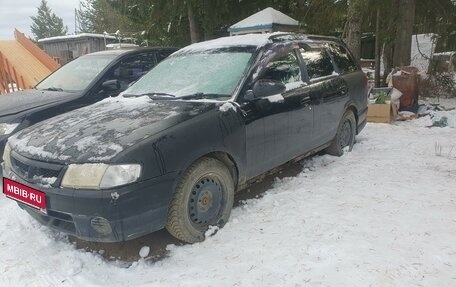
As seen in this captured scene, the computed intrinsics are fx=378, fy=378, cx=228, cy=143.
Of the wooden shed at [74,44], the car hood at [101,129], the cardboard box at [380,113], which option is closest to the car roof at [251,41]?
the car hood at [101,129]

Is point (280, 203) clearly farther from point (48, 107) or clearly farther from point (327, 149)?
point (48, 107)

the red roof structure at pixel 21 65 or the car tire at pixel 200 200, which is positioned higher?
the red roof structure at pixel 21 65

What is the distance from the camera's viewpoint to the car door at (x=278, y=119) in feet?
11.7

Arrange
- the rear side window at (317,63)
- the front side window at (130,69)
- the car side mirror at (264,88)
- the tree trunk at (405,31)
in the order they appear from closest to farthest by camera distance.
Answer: the car side mirror at (264,88), the rear side window at (317,63), the front side window at (130,69), the tree trunk at (405,31)

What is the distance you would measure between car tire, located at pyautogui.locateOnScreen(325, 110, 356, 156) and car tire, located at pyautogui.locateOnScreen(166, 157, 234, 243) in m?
2.29

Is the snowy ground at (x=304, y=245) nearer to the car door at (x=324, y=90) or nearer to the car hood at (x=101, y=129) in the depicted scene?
the car door at (x=324, y=90)

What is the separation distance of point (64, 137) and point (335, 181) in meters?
2.85

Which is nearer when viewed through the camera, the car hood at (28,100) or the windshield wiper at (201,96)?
the windshield wiper at (201,96)

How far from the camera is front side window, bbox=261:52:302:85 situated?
3.90m

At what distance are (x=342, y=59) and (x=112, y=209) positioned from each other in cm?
408

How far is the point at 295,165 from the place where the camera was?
5.04 meters

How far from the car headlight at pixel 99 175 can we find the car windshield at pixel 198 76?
1.21 meters

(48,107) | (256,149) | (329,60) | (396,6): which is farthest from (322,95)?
(396,6)

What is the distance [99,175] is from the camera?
2588 mm
